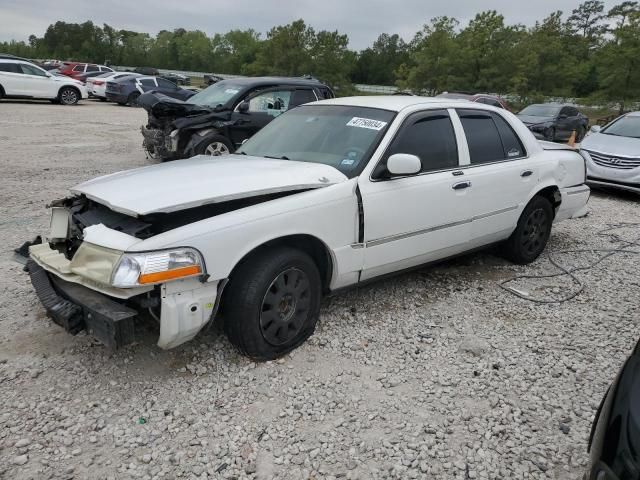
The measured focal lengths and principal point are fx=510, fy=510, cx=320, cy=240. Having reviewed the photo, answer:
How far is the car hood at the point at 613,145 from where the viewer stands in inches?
349

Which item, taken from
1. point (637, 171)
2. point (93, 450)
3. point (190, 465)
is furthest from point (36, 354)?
point (637, 171)

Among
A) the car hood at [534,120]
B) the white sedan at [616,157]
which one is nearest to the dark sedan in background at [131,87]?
the car hood at [534,120]

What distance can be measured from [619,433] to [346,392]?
166cm

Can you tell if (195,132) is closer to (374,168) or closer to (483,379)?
(374,168)

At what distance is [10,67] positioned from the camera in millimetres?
19703

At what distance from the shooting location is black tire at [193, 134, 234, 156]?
28.6 feet

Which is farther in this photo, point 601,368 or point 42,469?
point 601,368

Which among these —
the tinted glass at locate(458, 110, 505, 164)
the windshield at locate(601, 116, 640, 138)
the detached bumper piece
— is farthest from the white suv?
the tinted glass at locate(458, 110, 505, 164)

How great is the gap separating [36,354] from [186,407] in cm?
118

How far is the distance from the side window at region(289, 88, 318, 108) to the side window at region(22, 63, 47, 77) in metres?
15.7

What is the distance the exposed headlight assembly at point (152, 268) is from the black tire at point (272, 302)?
0.39 meters

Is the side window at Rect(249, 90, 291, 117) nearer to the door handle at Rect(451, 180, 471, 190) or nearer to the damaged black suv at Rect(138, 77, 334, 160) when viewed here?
the damaged black suv at Rect(138, 77, 334, 160)

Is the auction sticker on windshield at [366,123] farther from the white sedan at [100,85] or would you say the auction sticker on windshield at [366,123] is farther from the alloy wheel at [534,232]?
the white sedan at [100,85]

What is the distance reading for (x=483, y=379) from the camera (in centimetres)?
325
